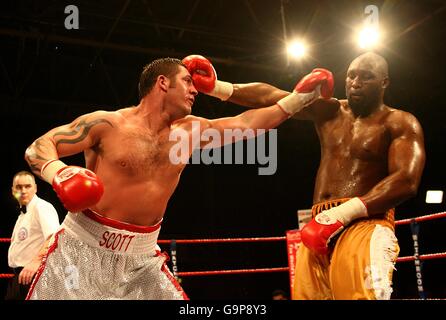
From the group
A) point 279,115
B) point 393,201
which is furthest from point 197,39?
point 393,201

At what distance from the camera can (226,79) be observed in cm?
649

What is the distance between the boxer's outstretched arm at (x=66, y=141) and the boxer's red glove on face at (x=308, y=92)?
79 cm

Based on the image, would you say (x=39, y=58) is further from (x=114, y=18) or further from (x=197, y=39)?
(x=197, y=39)

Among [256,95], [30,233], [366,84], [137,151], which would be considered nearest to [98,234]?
[137,151]

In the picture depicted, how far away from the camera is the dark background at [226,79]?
523 centimetres

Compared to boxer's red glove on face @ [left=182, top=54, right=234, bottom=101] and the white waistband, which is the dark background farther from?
the white waistband

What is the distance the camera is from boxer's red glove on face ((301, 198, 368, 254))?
2.04 m

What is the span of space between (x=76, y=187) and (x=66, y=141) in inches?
12.0

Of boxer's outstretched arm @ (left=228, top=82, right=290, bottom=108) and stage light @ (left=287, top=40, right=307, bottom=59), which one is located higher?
stage light @ (left=287, top=40, right=307, bottom=59)

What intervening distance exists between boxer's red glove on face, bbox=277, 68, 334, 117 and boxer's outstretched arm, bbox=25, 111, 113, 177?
0.79 m

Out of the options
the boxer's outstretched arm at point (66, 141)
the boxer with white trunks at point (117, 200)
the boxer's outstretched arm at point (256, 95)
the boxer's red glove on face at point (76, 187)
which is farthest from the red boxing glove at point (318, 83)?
the boxer's red glove on face at point (76, 187)

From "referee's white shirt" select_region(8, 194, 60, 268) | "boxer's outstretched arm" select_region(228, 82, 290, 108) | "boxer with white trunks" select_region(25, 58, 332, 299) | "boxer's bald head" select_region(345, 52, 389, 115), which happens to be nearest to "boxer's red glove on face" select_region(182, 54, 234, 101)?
"boxer's outstretched arm" select_region(228, 82, 290, 108)

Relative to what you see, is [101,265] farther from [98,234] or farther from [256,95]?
[256,95]

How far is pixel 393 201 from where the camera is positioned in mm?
2082
